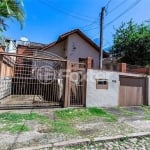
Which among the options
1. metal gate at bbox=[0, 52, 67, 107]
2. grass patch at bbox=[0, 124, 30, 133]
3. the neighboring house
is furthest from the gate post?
the neighboring house

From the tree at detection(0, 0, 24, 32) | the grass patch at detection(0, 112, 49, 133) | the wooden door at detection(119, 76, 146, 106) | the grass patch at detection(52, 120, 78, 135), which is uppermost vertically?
the tree at detection(0, 0, 24, 32)

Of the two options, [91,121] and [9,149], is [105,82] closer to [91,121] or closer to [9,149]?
[91,121]

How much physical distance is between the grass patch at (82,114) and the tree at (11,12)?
193 inches

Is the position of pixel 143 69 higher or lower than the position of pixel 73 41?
lower

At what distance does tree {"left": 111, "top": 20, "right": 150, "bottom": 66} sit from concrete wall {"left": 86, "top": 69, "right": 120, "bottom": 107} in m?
8.89

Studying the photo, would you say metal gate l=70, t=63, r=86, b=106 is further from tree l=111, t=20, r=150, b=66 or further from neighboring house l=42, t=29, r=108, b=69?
tree l=111, t=20, r=150, b=66

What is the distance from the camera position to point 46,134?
6836 millimetres

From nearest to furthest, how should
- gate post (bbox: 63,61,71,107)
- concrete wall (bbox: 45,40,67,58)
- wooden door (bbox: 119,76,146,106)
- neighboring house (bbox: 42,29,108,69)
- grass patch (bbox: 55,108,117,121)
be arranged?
grass patch (bbox: 55,108,117,121) < gate post (bbox: 63,61,71,107) < wooden door (bbox: 119,76,146,106) < neighboring house (bbox: 42,29,108,69) < concrete wall (bbox: 45,40,67,58)

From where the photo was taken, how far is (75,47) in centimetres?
2031

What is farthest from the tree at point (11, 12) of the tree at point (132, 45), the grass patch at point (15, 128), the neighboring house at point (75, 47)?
the tree at point (132, 45)

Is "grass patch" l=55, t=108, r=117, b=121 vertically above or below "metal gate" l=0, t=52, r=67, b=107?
below

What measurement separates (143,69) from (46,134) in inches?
410

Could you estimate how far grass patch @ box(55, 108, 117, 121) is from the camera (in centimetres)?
958

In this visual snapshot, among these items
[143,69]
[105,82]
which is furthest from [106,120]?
[143,69]
